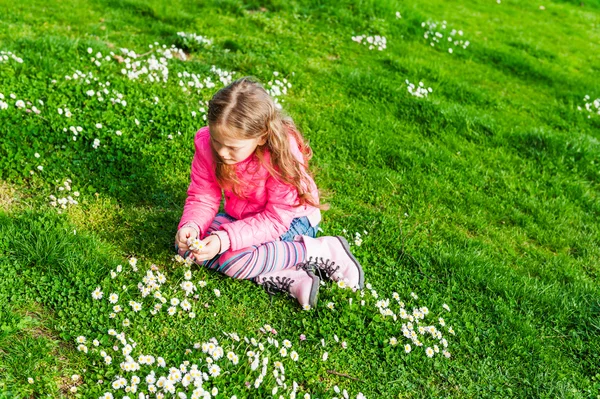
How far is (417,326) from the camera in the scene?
438cm

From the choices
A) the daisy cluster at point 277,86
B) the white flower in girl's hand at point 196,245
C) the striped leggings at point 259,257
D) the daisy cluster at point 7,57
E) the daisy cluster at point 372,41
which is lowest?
the daisy cluster at point 372,41

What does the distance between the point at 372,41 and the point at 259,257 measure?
6136 mm

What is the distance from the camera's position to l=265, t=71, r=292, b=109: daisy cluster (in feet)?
24.0

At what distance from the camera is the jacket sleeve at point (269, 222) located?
433 centimetres

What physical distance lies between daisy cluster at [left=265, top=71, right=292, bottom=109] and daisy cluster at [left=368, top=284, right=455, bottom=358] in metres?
3.60

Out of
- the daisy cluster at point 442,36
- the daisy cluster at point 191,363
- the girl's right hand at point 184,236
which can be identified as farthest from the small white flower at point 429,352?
the daisy cluster at point 442,36

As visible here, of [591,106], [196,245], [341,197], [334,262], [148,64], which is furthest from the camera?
[591,106]

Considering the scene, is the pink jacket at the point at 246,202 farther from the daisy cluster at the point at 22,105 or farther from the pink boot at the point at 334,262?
the daisy cluster at the point at 22,105

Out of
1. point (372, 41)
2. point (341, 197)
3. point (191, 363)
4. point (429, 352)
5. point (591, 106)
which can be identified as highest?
point (191, 363)

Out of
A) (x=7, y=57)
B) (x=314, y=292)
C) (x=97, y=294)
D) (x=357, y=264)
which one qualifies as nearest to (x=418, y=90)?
(x=357, y=264)

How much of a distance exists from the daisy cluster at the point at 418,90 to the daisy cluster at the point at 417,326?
4195 millimetres

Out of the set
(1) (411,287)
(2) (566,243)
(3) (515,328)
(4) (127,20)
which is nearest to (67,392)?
(1) (411,287)

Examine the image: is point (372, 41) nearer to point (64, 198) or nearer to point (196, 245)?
point (64, 198)

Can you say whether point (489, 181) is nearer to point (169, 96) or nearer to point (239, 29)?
point (169, 96)
